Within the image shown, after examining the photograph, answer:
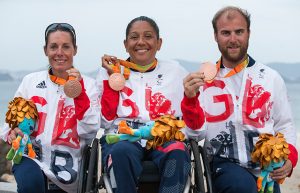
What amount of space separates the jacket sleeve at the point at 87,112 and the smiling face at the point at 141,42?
0.41m

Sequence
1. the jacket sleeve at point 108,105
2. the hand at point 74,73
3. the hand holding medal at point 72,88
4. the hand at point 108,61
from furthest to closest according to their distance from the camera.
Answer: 1. the hand at point 108,61
2. the jacket sleeve at point 108,105
3. the hand at point 74,73
4. the hand holding medal at point 72,88

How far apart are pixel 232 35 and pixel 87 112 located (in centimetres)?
113

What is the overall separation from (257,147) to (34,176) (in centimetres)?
151

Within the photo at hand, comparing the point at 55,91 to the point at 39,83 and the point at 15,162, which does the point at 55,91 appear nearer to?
the point at 39,83

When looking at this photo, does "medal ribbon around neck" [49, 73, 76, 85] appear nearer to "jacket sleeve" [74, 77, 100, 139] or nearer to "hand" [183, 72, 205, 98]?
"jacket sleeve" [74, 77, 100, 139]

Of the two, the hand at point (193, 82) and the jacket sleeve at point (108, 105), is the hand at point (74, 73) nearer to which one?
the jacket sleeve at point (108, 105)

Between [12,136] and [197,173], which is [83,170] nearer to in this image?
[12,136]

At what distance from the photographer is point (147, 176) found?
3.54 meters

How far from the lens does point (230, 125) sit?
12.6 feet

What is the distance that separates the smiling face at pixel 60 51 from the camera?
4.02m

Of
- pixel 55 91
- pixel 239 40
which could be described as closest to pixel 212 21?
pixel 239 40

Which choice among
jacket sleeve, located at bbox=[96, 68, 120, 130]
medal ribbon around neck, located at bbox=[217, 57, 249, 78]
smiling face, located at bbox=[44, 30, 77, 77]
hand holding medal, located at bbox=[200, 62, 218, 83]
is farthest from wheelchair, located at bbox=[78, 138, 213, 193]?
smiling face, located at bbox=[44, 30, 77, 77]

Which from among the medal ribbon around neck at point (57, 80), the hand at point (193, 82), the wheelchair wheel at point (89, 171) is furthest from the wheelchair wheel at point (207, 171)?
the medal ribbon around neck at point (57, 80)

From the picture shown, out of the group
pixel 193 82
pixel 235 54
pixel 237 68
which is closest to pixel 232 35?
pixel 235 54
